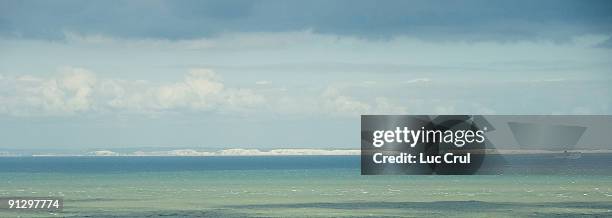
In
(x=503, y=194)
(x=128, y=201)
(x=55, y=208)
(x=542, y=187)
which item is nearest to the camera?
(x=55, y=208)

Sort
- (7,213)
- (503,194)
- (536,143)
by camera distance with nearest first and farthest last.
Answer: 1. (7,213)
2. (503,194)
3. (536,143)

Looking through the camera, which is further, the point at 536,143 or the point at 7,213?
the point at 536,143

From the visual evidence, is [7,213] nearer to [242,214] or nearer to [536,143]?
[242,214]

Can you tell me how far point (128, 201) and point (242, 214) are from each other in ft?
17.0

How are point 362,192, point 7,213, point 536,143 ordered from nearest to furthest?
point 7,213
point 362,192
point 536,143

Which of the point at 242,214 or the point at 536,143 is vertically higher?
the point at 536,143

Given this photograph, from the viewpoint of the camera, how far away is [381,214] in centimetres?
2147

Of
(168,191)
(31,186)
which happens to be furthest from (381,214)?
(31,186)

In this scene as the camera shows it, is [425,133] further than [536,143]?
No

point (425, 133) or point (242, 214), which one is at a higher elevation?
point (425, 133)

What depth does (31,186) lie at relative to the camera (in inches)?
1470

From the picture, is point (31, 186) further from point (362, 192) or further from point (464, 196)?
point (464, 196)

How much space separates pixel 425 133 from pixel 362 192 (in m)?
7.32

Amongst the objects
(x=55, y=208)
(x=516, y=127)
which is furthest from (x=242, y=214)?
(x=516, y=127)
